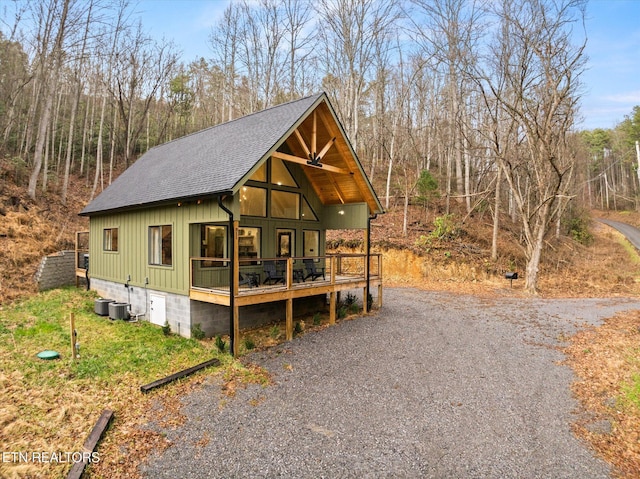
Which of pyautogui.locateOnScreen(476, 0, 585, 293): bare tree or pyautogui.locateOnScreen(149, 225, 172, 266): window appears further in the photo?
pyautogui.locateOnScreen(476, 0, 585, 293): bare tree

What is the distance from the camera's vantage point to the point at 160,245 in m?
9.79

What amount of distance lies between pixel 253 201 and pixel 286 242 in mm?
1812

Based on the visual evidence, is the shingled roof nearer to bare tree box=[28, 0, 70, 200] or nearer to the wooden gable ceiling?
the wooden gable ceiling

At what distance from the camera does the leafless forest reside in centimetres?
1582

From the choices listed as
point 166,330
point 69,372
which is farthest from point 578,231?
point 69,372

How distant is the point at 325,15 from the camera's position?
21.5 meters

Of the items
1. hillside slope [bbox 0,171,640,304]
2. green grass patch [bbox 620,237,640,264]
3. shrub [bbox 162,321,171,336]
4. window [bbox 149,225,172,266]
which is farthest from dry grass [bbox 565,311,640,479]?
green grass patch [bbox 620,237,640,264]

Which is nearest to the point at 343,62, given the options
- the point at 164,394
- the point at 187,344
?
the point at 187,344

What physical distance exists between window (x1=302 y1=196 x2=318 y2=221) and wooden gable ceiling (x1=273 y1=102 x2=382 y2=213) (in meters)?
0.64

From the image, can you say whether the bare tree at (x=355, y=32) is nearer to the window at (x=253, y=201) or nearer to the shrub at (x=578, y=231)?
the window at (x=253, y=201)

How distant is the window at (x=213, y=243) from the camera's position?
8997mm

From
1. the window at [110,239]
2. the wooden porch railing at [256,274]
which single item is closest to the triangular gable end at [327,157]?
the wooden porch railing at [256,274]

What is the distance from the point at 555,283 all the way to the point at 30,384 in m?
19.9

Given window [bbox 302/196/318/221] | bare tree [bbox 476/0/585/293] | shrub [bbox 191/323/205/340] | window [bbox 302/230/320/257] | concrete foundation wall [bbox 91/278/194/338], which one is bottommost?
shrub [bbox 191/323/205/340]
